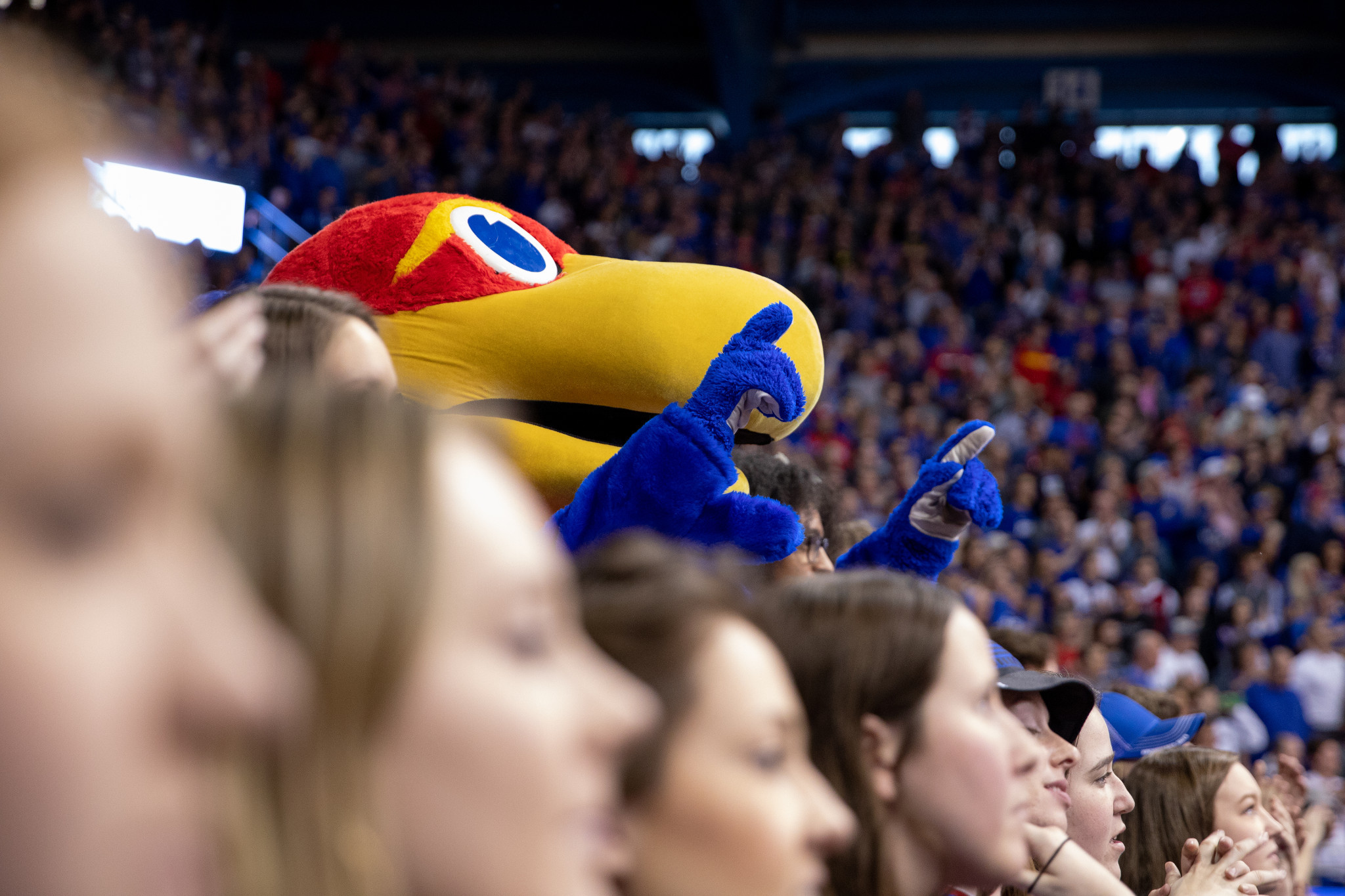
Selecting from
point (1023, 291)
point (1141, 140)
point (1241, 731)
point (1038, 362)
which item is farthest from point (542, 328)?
point (1141, 140)

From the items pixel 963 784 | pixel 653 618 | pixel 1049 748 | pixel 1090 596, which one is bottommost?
pixel 1090 596

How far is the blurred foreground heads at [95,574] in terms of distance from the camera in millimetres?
457

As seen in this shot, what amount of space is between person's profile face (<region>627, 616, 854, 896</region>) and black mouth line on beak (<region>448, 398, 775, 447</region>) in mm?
958

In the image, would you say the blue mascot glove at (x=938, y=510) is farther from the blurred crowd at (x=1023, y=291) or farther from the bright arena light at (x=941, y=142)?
the bright arena light at (x=941, y=142)

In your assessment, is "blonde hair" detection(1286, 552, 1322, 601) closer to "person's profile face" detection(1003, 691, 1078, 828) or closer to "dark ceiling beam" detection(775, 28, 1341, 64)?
"person's profile face" detection(1003, 691, 1078, 828)

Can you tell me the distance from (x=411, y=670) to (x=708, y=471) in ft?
3.26

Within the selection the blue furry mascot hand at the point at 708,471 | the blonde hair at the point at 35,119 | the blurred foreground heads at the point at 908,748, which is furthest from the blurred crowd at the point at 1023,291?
the blonde hair at the point at 35,119

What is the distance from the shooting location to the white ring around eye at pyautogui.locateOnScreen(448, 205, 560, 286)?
197 centimetres

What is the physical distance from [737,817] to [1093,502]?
7388 millimetres

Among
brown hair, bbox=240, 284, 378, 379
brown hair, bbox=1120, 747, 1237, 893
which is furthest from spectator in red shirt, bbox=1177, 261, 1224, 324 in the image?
brown hair, bbox=240, 284, 378, 379

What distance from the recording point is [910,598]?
133cm

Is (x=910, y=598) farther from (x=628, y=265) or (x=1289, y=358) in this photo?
(x=1289, y=358)

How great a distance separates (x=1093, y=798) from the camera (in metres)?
2.07

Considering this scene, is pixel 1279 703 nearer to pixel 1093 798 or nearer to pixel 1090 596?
pixel 1090 596
